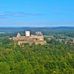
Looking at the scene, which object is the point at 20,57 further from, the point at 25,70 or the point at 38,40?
the point at 38,40

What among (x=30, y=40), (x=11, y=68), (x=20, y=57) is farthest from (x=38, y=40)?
(x=11, y=68)

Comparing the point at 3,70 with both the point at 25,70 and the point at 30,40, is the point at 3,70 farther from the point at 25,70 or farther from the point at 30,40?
the point at 30,40

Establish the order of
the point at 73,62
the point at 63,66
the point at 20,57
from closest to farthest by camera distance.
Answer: the point at 63,66
the point at 73,62
the point at 20,57

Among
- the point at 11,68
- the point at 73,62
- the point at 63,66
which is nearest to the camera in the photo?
the point at 11,68

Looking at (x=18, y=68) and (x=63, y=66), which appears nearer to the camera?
(x=18, y=68)

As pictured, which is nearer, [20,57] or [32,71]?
[32,71]

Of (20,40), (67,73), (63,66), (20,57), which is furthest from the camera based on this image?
(20,40)

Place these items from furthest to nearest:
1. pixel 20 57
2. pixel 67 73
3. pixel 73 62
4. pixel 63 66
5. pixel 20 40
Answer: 1. pixel 20 40
2. pixel 20 57
3. pixel 73 62
4. pixel 63 66
5. pixel 67 73

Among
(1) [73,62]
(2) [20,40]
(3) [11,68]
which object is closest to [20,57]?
(1) [73,62]
